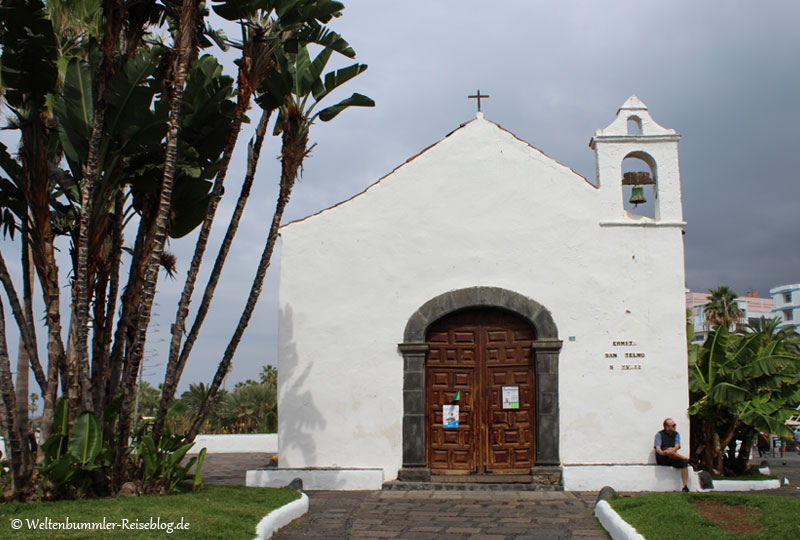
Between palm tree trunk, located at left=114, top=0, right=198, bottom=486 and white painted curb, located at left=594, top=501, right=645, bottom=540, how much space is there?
5.26 metres

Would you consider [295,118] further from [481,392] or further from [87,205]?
[481,392]

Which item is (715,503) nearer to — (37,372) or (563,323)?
(563,323)

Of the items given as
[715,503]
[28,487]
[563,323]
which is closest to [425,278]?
[563,323]

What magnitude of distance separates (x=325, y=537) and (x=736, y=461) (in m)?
7.78

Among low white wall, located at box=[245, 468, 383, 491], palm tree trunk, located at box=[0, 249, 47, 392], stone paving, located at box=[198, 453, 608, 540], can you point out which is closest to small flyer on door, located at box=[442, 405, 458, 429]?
stone paving, located at box=[198, 453, 608, 540]

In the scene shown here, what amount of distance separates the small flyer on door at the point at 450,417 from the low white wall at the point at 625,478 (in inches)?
65.9

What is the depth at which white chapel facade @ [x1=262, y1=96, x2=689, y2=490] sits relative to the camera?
10266mm

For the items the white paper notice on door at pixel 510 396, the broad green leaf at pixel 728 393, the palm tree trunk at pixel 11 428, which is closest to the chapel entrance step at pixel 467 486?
the white paper notice on door at pixel 510 396

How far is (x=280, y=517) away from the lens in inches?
291

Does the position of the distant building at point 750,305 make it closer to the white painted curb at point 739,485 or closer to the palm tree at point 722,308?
the palm tree at point 722,308

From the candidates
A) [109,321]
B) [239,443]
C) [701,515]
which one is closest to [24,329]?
[109,321]

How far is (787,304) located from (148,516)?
245ft

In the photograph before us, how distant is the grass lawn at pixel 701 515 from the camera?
20.2 ft

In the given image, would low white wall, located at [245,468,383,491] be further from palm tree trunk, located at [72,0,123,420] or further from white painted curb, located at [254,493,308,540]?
palm tree trunk, located at [72,0,123,420]
